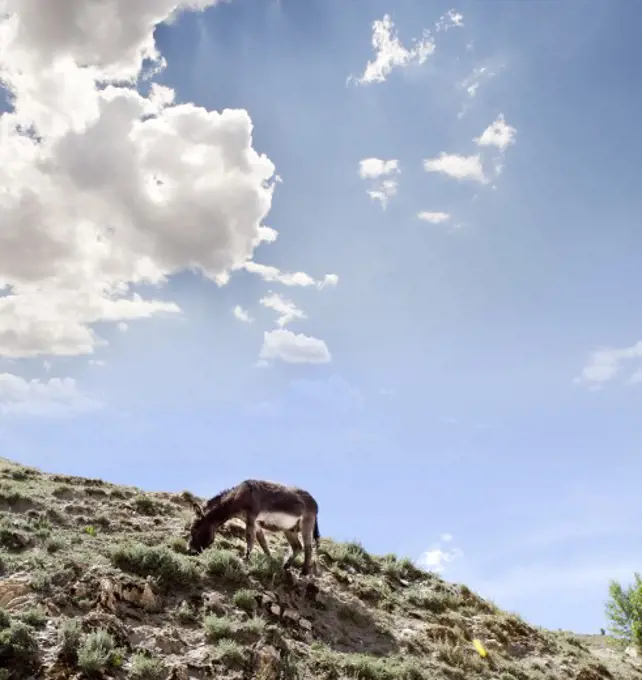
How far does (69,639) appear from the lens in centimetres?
1227

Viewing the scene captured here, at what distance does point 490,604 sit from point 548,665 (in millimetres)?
3542

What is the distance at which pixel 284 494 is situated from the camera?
19.2 metres

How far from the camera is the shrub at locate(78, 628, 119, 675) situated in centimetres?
1173

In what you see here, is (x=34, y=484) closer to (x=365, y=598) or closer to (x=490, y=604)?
(x=365, y=598)

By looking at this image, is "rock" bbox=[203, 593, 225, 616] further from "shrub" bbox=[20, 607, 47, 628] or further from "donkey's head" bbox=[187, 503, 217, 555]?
"shrub" bbox=[20, 607, 47, 628]

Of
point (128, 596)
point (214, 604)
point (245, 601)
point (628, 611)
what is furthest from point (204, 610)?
point (628, 611)

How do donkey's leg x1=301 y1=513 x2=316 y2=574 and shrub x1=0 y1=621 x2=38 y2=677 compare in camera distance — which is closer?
shrub x1=0 y1=621 x2=38 y2=677

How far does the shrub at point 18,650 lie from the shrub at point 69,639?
0.47 m

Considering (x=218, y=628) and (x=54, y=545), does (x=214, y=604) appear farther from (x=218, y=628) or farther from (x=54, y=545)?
(x=54, y=545)

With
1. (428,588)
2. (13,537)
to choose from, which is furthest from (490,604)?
(13,537)

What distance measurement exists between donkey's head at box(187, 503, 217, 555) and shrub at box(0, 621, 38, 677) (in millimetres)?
6798

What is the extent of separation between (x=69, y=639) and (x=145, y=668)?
1.64 meters

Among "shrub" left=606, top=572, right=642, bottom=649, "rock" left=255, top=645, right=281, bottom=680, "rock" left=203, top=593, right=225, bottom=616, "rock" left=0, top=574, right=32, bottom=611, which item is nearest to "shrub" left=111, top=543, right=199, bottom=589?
"rock" left=203, top=593, right=225, bottom=616

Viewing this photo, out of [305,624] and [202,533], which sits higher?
[202,533]
